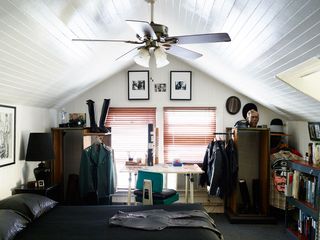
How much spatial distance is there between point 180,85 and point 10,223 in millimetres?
3591

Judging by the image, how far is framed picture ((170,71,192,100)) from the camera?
5.25 meters

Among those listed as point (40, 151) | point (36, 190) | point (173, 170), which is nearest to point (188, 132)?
point (173, 170)

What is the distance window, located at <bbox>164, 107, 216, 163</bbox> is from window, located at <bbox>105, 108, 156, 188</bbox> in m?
0.36

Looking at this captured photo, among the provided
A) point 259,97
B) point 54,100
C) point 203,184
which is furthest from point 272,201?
point 54,100

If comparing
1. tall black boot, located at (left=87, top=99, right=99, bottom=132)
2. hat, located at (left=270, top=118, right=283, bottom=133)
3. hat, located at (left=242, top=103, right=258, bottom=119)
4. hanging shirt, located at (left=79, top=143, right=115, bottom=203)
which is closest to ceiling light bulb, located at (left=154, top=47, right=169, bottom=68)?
hanging shirt, located at (left=79, top=143, right=115, bottom=203)

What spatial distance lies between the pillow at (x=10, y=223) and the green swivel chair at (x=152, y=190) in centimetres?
169

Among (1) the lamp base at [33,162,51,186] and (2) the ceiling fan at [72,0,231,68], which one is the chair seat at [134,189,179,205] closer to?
(1) the lamp base at [33,162,51,186]

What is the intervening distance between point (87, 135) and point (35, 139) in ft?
3.50

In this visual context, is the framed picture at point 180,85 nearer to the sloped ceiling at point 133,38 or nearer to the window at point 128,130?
the window at point 128,130

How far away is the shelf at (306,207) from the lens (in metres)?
3.28

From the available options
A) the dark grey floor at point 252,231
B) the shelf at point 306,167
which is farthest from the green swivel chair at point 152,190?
the shelf at point 306,167

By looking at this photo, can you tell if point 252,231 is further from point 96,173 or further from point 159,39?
point 159,39

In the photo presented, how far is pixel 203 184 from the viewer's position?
4926mm

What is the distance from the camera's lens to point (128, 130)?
5340mm
